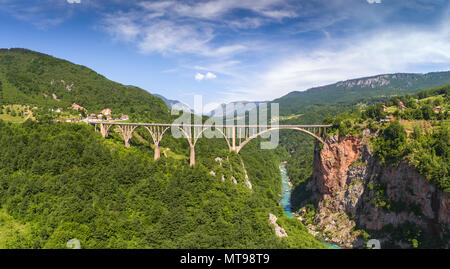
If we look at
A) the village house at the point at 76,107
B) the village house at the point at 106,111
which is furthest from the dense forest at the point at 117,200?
the village house at the point at 76,107

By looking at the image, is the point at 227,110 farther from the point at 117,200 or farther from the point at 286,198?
the point at 117,200

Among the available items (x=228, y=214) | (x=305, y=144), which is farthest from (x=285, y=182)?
(x=228, y=214)

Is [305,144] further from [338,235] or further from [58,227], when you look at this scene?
[58,227]

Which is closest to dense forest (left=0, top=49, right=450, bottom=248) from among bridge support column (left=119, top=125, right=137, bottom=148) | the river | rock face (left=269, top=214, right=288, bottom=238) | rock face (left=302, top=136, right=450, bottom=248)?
rock face (left=269, top=214, right=288, bottom=238)

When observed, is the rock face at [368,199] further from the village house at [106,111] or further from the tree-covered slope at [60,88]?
the village house at [106,111]

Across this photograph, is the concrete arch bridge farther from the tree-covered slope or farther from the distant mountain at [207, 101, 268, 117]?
the distant mountain at [207, 101, 268, 117]

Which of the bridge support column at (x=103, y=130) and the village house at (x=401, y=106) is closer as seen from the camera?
the bridge support column at (x=103, y=130)
